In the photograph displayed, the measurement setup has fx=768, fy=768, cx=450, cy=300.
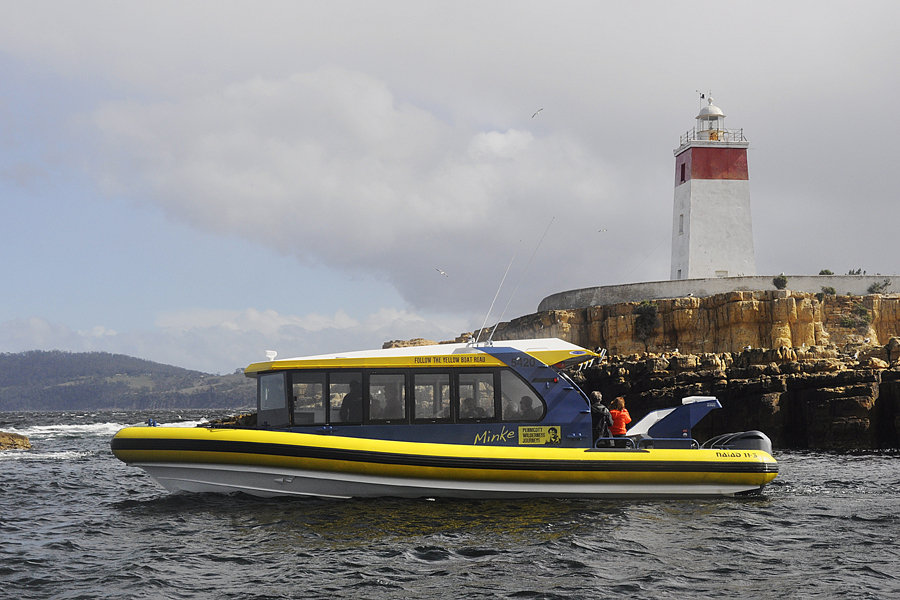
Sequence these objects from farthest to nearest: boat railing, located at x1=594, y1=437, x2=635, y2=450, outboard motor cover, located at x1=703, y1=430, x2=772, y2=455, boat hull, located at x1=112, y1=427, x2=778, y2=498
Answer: outboard motor cover, located at x1=703, y1=430, x2=772, y2=455 < boat railing, located at x1=594, y1=437, x2=635, y2=450 < boat hull, located at x1=112, y1=427, x2=778, y2=498

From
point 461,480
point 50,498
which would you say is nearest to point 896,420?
point 461,480

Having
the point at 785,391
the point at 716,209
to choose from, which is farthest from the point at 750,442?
the point at 716,209

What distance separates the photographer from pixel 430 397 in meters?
10.9

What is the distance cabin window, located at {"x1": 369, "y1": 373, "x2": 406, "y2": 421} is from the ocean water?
117 centimetres

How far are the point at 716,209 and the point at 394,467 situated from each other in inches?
1279

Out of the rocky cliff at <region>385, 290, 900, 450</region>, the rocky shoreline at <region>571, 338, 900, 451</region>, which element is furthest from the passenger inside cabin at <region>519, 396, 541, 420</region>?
the rocky shoreline at <region>571, 338, 900, 451</region>

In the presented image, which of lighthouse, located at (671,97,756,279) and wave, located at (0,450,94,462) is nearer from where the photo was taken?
wave, located at (0,450,94,462)

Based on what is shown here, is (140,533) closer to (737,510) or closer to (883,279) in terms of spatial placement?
(737,510)

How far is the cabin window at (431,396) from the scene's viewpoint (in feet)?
35.4

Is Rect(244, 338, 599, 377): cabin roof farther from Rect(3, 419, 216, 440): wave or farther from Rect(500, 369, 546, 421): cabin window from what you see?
Rect(3, 419, 216, 440): wave

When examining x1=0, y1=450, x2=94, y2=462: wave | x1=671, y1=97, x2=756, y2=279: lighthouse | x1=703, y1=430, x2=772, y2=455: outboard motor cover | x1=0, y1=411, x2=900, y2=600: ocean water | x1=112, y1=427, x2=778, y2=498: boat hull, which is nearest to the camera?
x1=0, y1=411, x2=900, y2=600: ocean water

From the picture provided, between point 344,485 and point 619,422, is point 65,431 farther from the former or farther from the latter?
point 619,422

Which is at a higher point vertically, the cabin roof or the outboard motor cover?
the cabin roof

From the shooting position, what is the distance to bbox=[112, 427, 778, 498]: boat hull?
1019 centimetres
